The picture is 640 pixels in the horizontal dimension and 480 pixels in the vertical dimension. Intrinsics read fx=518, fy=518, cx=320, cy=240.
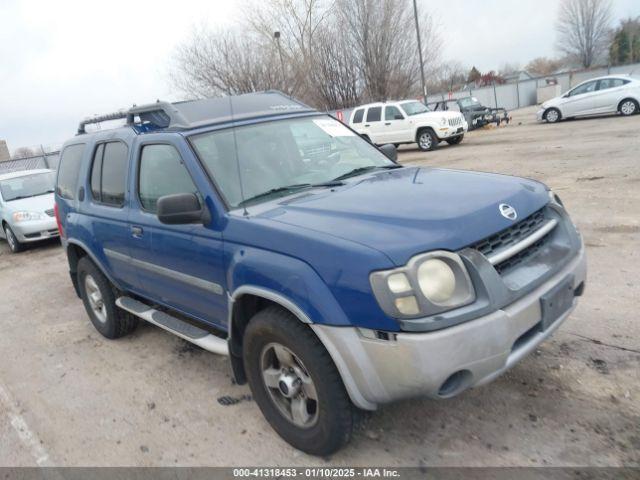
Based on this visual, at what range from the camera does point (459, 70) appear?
254 ft

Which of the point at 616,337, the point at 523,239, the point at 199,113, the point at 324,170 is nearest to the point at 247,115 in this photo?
the point at 199,113

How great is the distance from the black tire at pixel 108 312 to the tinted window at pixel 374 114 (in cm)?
1499

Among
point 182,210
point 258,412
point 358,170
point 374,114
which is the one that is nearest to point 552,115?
point 374,114

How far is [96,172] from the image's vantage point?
A: 4.62 m

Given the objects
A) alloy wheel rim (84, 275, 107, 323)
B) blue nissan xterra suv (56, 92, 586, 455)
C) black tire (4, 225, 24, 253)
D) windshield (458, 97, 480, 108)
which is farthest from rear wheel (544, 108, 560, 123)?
alloy wheel rim (84, 275, 107, 323)

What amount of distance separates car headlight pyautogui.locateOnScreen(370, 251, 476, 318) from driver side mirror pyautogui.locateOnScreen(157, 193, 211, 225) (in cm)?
127

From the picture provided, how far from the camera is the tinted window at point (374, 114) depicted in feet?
61.0

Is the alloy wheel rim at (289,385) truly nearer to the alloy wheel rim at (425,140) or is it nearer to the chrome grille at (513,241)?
the chrome grille at (513,241)

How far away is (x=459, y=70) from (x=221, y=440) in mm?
81616

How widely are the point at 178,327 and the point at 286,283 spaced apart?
1500mm

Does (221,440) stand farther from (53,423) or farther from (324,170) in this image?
(324,170)

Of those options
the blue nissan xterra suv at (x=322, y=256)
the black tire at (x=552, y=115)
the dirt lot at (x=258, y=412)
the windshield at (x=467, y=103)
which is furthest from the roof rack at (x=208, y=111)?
the windshield at (x=467, y=103)

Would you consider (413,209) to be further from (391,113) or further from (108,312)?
(391,113)

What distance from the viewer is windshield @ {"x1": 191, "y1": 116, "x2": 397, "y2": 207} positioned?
3314mm
